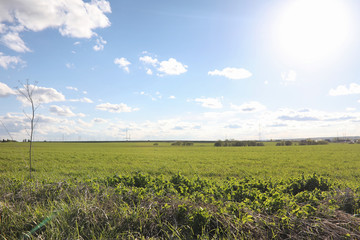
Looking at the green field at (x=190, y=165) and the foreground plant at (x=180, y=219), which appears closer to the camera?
the foreground plant at (x=180, y=219)

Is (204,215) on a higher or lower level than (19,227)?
higher

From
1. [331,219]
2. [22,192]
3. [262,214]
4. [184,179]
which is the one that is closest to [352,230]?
[331,219]

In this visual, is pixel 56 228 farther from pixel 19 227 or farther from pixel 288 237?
pixel 288 237

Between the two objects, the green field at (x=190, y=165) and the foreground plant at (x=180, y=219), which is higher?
the foreground plant at (x=180, y=219)

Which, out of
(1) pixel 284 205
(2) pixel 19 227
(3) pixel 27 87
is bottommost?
(2) pixel 19 227

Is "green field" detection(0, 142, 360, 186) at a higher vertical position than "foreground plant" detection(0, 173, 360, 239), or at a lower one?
lower

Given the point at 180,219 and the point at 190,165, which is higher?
the point at 180,219

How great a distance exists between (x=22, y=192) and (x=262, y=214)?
5.86 metres

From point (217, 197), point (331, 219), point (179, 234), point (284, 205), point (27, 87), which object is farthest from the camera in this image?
point (27, 87)

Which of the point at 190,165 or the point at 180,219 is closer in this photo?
the point at 180,219

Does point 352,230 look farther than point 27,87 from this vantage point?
No

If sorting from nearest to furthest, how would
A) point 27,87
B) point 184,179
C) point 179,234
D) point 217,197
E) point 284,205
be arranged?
point 179,234
point 284,205
point 217,197
point 184,179
point 27,87

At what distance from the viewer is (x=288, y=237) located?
11.7 feet

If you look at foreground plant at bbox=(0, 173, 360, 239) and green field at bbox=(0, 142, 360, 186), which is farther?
green field at bbox=(0, 142, 360, 186)
